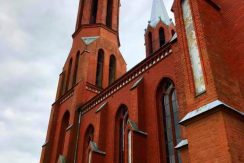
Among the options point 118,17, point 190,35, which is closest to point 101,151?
point 190,35

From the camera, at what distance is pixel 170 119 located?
11094mm

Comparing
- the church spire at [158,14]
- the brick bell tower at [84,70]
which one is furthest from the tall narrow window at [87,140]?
the church spire at [158,14]

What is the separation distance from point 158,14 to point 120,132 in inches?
535

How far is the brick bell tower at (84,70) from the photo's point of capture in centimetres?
1717

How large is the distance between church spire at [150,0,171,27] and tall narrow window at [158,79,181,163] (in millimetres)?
11941

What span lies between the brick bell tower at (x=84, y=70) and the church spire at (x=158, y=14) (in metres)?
3.02

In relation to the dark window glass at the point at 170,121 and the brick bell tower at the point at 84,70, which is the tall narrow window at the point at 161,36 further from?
the dark window glass at the point at 170,121

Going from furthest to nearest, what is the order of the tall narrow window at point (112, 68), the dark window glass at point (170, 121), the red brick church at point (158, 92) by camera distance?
the tall narrow window at point (112, 68)
the dark window glass at point (170, 121)
the red brick church at point (158, 92)

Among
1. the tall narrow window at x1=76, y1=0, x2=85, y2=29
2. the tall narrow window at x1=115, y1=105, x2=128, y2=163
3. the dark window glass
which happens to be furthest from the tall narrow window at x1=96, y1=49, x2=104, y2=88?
the dark window glass

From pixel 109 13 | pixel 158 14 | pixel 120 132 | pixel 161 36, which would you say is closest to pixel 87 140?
pixel 120 132

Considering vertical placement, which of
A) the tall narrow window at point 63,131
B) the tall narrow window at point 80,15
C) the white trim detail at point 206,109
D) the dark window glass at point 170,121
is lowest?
the white trim detail at point 206,109

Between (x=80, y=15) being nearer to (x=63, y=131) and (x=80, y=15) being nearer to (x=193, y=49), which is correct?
(x=63, y=131)

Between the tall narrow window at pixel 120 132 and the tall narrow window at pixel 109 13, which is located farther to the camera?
the tall narrow window at pixel 109 13

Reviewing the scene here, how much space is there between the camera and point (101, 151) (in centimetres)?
1306
